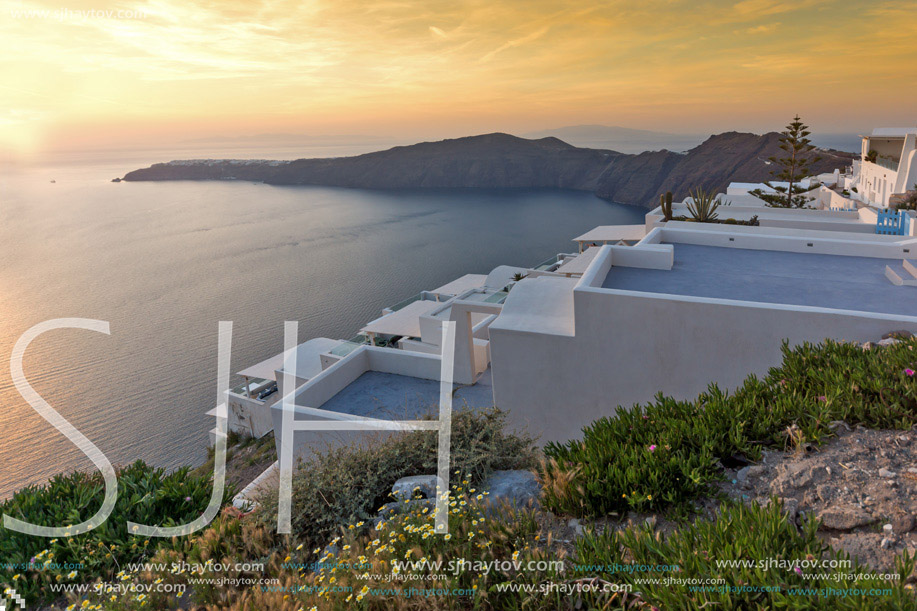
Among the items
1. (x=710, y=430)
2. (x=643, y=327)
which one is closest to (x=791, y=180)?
(x=643, y=327)

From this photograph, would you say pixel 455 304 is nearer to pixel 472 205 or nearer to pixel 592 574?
pixel 592 574

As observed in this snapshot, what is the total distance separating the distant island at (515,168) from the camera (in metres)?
72.0

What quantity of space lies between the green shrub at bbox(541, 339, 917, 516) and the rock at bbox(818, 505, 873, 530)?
1.91 feet

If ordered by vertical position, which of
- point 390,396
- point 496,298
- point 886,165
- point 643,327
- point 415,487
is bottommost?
point 390,396

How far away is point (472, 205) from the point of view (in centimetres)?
8169

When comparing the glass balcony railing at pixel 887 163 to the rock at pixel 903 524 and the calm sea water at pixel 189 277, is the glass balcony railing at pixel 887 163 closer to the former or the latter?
the rock at pixel 903 524

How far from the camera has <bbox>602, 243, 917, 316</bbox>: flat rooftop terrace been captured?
23.9 ft

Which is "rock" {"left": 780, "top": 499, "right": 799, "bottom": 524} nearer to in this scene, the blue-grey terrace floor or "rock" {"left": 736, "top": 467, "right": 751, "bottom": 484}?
"rock" {"left": 736, "top": 467, "right": 751, "bottom": 484}

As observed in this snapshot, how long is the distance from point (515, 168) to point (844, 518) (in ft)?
330

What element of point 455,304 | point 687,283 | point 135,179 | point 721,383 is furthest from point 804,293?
point 135,179

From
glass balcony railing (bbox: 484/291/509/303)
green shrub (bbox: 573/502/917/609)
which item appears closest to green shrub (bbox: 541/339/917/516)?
green shrub (bbox: 573/502/917/609)

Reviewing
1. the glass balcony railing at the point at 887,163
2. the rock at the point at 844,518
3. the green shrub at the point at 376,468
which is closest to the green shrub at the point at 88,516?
the green shrub at the point at 376,468

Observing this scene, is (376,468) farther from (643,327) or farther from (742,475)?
(643,327)

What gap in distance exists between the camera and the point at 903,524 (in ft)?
8.71
